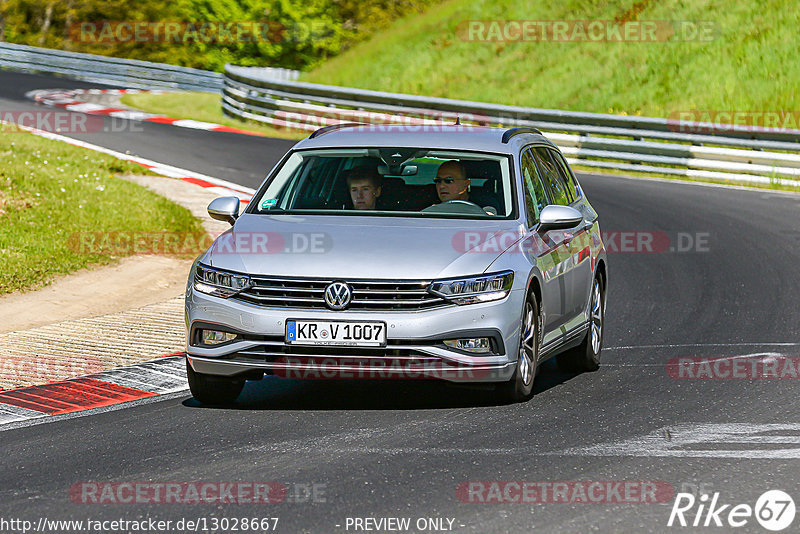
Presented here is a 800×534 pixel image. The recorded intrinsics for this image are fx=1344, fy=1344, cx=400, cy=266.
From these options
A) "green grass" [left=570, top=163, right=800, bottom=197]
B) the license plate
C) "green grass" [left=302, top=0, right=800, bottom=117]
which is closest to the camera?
the license plate

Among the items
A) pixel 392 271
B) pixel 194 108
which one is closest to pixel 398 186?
pixel 392 271

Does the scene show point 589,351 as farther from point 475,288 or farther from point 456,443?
→ point 456,443

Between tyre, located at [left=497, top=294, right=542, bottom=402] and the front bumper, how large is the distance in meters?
0.13

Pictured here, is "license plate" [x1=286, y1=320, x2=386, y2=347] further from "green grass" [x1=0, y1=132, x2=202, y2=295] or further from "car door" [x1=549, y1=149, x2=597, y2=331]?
"green grass" [x1=0, y1=132, x2=202, y2=295]

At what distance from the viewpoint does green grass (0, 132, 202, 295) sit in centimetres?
1360

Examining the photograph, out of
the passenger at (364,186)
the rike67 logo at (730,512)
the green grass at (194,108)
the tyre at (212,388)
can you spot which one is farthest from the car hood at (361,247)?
the green grass at (194,108)

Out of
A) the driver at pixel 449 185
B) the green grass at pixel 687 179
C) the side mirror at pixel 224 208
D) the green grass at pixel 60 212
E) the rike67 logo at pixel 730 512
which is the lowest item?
the green grass at pixel 687 179

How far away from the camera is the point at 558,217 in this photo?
8336 millimetres

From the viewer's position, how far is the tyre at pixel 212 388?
806 centimetres

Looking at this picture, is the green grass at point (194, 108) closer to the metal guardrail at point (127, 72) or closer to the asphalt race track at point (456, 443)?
the metal guardrail at point (127, 72)

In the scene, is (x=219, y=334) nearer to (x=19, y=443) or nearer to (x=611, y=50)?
(x=19, y=443)

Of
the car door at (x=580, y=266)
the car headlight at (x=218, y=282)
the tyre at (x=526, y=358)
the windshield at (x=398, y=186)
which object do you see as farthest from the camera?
the car door at (x=580, y=266)

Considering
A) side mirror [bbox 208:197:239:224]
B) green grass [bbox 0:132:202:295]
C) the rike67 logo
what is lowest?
green grass [bbox 0:132:202:295]

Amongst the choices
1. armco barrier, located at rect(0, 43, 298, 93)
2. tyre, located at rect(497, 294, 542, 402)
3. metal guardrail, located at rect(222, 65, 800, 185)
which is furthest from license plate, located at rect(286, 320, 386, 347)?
armco barrier, located at rect(0, 43, 298, 93)
